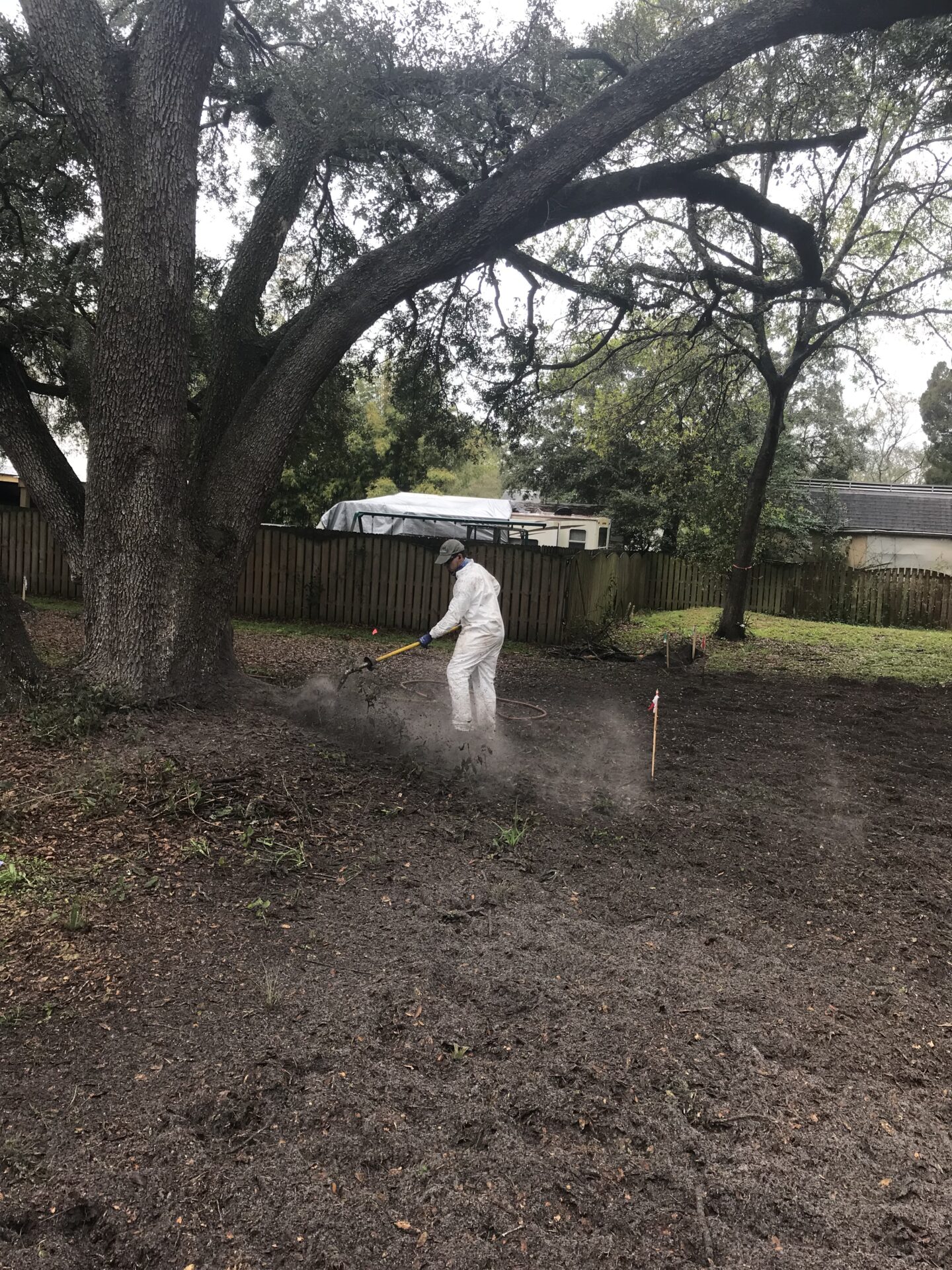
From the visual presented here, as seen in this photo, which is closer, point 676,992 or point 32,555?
point 676,992

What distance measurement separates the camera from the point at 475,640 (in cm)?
761

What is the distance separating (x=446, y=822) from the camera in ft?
17.9

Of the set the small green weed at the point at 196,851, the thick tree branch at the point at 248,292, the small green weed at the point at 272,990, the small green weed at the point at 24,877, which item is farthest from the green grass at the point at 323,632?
the small green weed at the point at 272,990

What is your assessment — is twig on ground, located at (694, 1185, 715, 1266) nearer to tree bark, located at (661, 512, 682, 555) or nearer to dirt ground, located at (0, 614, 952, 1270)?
dirt ground, located at (0, 614, 952, 1270)

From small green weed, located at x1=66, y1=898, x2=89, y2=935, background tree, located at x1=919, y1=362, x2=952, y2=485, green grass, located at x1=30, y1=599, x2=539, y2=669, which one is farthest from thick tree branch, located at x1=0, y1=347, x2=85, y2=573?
background tree, located at x1=919, y1=362, x2=952, y2=485

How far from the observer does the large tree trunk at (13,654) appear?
6.37 m

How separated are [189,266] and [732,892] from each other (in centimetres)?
610

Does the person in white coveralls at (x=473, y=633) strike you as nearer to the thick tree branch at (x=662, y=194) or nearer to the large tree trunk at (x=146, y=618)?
the large tree trunk at (x=146, y=618)

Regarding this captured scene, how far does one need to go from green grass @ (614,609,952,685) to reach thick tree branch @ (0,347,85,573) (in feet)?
30.8

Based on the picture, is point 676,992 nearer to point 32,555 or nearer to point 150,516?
point 150,516

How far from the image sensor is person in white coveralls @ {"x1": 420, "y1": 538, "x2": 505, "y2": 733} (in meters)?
7.55

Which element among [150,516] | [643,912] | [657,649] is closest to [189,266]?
[150,516]

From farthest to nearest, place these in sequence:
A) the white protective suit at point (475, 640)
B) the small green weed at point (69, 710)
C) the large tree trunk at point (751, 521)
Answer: the large tree trunk at point (751, 521) < the white protective suit at point (475, 640) < the small green weed at point (69, 710)

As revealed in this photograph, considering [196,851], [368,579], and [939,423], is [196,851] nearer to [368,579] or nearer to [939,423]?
[368,579]
